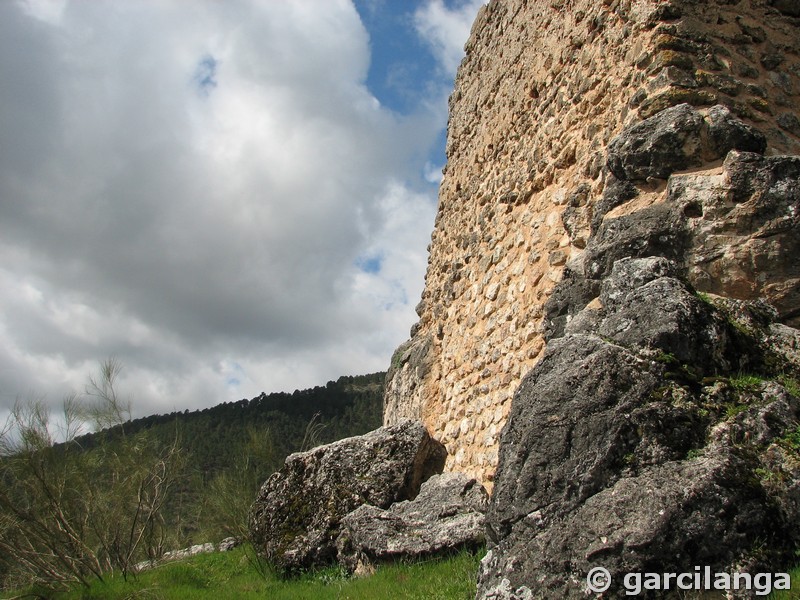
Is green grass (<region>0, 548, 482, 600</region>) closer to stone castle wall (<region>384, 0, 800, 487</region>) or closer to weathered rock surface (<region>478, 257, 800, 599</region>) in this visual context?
weathered rock surface (<region>478, 257, 800, 599</region>)

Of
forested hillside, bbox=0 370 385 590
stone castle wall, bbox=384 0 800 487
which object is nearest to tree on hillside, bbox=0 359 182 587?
forested hillside, bbox=0 370 385 590

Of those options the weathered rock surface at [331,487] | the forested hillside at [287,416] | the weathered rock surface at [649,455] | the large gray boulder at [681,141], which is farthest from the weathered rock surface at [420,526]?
the forested hillside at [287,416]

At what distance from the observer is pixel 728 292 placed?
3809mm

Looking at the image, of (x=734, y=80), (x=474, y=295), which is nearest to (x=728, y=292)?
(x=734, y=80)

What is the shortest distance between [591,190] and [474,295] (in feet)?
7.62

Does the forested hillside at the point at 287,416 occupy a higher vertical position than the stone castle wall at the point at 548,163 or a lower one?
higher

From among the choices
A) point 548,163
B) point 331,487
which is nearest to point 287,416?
point 331,487

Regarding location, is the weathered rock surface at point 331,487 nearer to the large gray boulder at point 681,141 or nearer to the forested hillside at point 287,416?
the large gray boulder at point 681,141

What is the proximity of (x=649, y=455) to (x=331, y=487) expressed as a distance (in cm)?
404

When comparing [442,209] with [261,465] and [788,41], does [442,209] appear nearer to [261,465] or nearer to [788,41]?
[788,41]

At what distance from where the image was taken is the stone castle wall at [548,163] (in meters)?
4.59

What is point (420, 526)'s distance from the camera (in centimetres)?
501

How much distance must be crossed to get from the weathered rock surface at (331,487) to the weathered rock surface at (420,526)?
0.90ft

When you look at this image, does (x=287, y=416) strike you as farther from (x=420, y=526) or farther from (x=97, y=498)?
(x=420, y=526)
